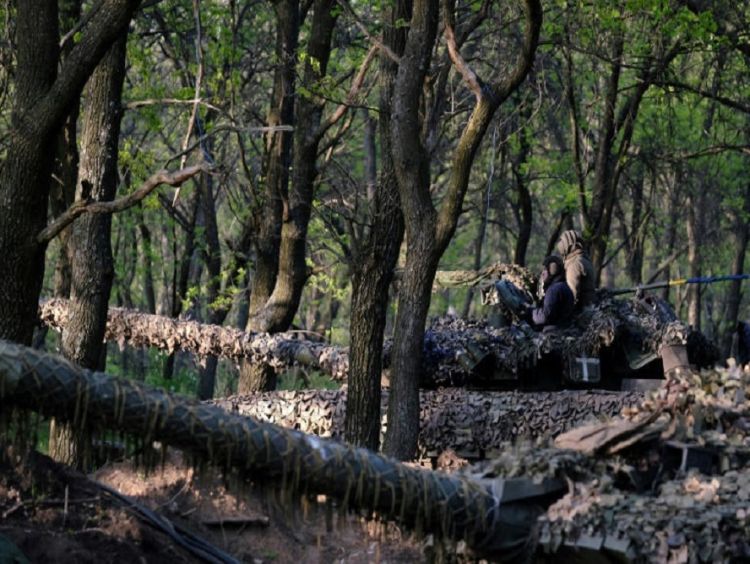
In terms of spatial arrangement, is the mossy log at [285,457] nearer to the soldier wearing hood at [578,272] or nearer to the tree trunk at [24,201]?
the tree trunk at [24,201]

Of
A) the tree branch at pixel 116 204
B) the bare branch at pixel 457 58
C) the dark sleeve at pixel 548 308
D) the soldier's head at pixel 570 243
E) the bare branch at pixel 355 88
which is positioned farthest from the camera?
the soldier's head at pixel 570 243

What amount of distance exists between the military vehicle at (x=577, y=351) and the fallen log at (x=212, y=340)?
57.5 inches

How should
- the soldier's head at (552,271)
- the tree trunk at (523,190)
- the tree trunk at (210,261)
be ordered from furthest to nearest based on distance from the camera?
the tree trunk at (523,190), the tree trunk at (210,261), the soldier's head at (552,271)

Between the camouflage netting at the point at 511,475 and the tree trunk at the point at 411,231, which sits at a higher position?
the tree trunk at the point at 411,231

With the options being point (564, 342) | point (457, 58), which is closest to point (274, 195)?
point (564, 342)

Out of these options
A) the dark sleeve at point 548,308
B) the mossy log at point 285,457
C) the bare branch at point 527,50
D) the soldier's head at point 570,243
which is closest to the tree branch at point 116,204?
the mossy log at point 285,457

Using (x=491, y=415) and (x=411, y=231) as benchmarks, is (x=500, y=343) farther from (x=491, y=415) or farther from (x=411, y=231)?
(x=411, y=231)

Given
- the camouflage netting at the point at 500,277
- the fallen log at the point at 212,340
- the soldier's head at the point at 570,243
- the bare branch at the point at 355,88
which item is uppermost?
the bare branch at the point at 355,88

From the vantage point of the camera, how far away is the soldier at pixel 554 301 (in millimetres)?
15906

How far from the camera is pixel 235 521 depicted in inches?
427

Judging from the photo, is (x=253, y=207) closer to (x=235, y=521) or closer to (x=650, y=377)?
(x=650, y=377)

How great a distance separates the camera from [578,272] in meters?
16.3

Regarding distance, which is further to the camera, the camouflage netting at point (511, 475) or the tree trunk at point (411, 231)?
the tree trunk at point (411, 231)

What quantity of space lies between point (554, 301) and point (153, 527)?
324 inches
